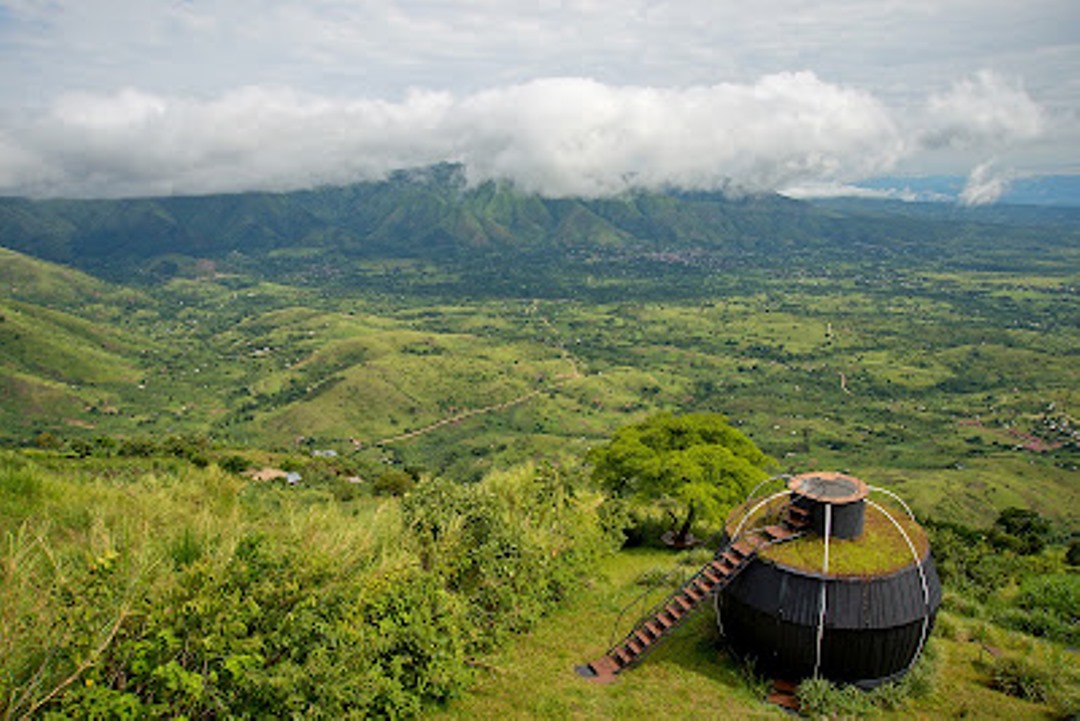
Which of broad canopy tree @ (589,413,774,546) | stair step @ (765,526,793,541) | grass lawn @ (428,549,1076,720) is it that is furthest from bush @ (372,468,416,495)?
stair step @ (765,526,793,541)

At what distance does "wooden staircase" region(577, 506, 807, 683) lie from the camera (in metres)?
24.0

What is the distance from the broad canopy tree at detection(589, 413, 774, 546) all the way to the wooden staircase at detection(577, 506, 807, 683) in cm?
1451

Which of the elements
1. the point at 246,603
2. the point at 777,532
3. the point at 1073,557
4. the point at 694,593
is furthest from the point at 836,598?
the point at 1073,557

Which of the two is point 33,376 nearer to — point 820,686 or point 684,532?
point 684,532

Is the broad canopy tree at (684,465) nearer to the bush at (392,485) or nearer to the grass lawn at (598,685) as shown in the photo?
the grass lawn at (598,685)

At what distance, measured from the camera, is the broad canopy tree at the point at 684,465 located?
4038cm

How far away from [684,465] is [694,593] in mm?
16835

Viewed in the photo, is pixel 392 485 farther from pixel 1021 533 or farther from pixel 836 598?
pixel 1021 533

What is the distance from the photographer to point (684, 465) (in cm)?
4084

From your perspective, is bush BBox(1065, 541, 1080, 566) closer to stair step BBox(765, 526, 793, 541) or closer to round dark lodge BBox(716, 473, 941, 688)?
round dark lodge BBox(716, 473, 941, 688)

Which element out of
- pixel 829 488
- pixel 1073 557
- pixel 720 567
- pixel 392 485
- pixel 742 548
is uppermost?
pixel 829 488

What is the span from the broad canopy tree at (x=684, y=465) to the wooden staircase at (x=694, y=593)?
47.6 ft

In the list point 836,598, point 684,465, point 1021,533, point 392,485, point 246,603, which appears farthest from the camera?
point 392,485

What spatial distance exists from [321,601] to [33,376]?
22884cm
